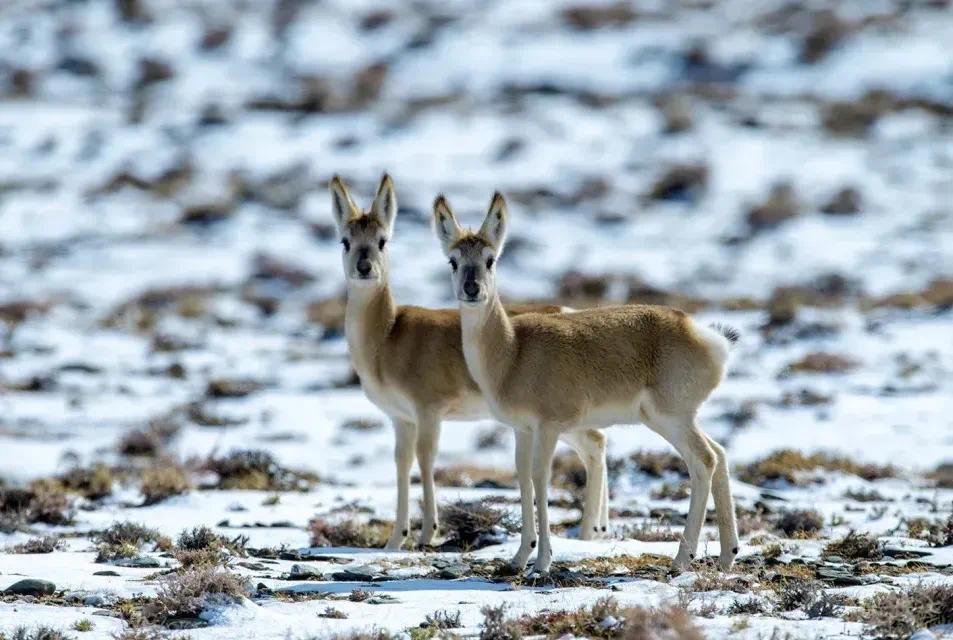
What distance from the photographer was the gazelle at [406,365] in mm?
11680

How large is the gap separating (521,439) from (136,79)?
4348cm

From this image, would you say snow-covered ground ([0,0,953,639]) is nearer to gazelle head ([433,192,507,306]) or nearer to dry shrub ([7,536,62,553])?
dry shrub ([7,536,62,553])

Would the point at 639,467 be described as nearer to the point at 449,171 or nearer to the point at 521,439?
the point at 521,439

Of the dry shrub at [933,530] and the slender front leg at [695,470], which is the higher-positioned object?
the slender front leg at [695,470]

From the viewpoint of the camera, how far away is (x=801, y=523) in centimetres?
1170

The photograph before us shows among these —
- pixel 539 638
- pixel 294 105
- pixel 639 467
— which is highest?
pixel 294 105

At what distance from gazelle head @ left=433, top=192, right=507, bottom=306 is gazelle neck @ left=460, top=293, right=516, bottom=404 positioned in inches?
5.0

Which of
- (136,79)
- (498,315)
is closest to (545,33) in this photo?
(136,79)

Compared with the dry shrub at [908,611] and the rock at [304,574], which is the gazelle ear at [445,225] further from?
the dry shrub at [908,611]

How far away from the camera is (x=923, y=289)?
1083 inches

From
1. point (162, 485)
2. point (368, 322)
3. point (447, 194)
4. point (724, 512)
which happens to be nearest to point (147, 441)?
point (162, 485)

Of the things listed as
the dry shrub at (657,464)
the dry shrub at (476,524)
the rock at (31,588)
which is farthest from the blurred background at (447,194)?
the rock at (31,588)

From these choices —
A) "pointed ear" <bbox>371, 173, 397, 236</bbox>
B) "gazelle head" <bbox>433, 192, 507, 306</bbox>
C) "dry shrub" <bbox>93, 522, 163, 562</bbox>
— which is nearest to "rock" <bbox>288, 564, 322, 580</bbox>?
"dry shrub" <bbox>93, 522, 163, 562</bbox>

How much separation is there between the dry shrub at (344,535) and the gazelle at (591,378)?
228cm
